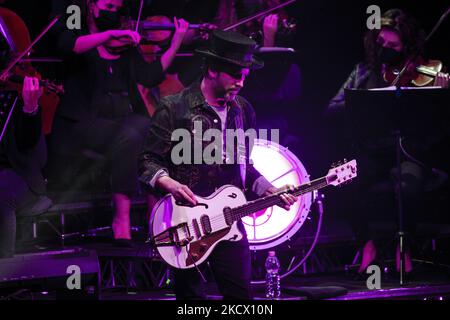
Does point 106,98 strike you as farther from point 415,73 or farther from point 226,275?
point 415,73

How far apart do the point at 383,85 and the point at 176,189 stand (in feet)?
8.66

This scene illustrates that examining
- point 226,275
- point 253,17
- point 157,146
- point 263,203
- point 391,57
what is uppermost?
point 253,17

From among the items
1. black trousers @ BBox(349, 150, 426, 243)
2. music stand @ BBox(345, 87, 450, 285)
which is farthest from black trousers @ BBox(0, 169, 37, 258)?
black trousers @ BBox(349, 150, 426, 243)

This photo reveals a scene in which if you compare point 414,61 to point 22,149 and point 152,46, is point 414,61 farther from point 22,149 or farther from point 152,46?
point 22,149

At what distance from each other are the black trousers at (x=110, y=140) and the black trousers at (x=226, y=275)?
156 centimetres

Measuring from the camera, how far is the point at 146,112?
6.84 metres

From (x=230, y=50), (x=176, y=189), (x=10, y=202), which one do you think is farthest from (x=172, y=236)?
(x=10, y=202)

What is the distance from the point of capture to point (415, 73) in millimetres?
6340

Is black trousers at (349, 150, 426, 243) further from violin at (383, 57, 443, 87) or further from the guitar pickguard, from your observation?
the guitar pickguard

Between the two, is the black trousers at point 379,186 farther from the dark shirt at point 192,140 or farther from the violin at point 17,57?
the violin at point 17,57

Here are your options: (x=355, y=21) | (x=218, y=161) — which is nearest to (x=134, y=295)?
(x=218, y=161)

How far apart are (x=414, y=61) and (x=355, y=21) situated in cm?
174

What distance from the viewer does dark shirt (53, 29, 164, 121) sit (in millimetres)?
6320

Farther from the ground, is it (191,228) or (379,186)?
(379,186)
